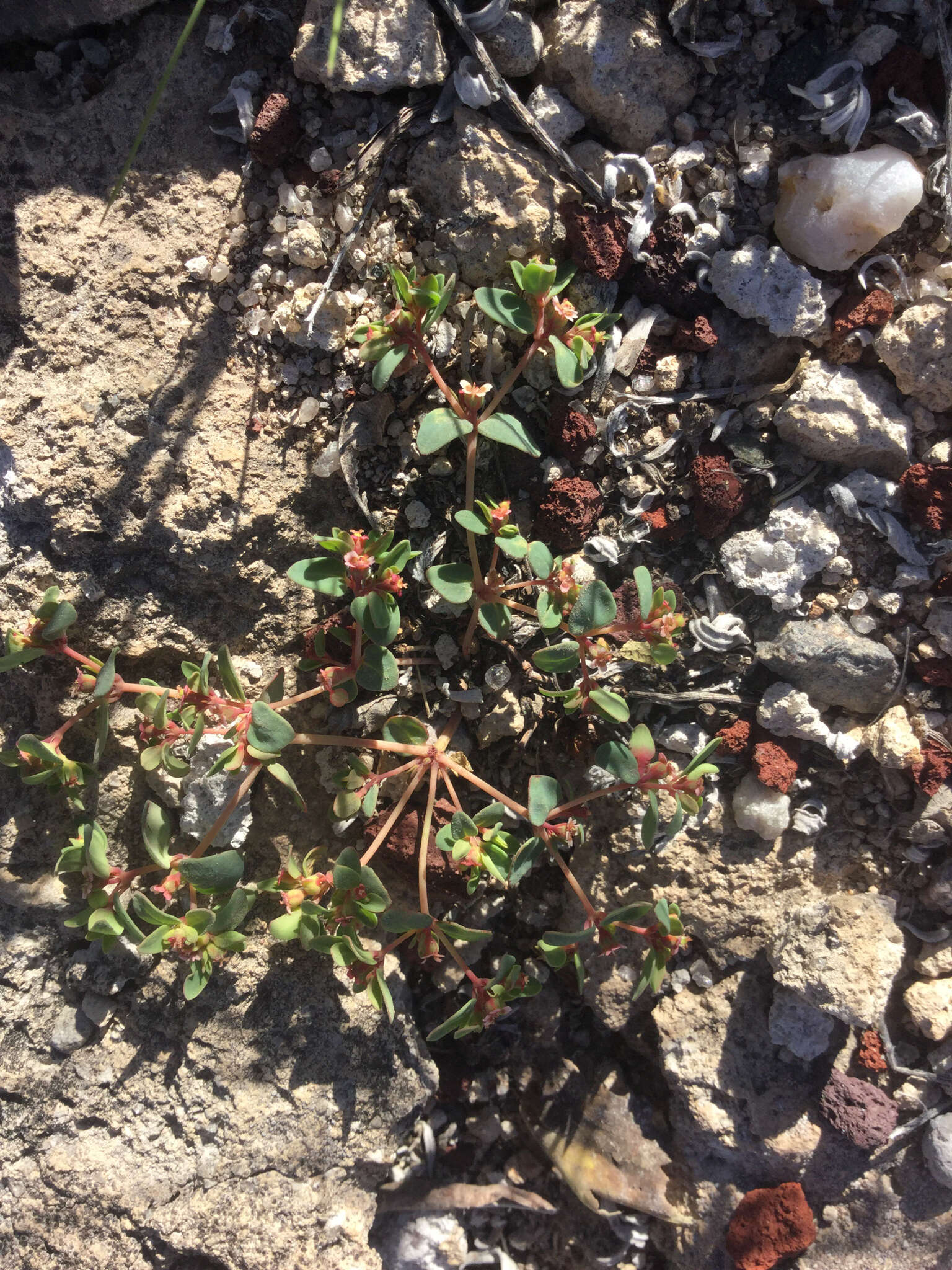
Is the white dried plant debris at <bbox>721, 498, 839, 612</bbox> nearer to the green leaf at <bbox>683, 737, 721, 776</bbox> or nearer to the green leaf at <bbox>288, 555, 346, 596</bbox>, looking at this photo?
the green leaf at <bbox>683, 737, 721, 776</bbox>

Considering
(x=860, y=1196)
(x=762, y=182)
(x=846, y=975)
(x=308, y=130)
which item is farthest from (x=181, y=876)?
(x=762, y=182)

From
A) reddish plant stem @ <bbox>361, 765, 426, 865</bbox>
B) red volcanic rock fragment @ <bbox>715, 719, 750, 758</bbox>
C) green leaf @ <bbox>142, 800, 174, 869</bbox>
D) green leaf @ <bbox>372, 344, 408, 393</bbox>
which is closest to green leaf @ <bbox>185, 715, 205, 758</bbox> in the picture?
green leaf @ <bbox>142, 800, 174, 869</bbox>

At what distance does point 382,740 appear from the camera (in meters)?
2.78

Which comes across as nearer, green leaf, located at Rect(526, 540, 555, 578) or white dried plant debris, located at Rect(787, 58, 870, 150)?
green leaf, located at Rect(526, 540, 555, 578)

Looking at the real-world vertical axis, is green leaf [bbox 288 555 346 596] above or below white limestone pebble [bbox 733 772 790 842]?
above

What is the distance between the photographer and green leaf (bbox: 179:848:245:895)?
7.60 feet

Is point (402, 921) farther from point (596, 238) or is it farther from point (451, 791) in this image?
point (596, 238)

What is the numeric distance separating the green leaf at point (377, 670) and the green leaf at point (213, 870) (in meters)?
0.62

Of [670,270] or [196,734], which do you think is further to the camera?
[670,270]

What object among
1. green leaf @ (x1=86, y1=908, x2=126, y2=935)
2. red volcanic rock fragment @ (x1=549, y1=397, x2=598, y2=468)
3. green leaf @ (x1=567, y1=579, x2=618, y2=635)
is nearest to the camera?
green leaf @ (x1=567, y1=579, x2=618, y2=635)

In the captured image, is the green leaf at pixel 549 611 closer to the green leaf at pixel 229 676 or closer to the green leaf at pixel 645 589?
the green leaf at pixel 645 589

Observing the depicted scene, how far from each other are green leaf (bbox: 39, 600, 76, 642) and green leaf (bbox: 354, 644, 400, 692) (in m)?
0.88

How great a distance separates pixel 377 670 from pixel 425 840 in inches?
21.9

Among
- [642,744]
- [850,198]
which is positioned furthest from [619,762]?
[850,198]
